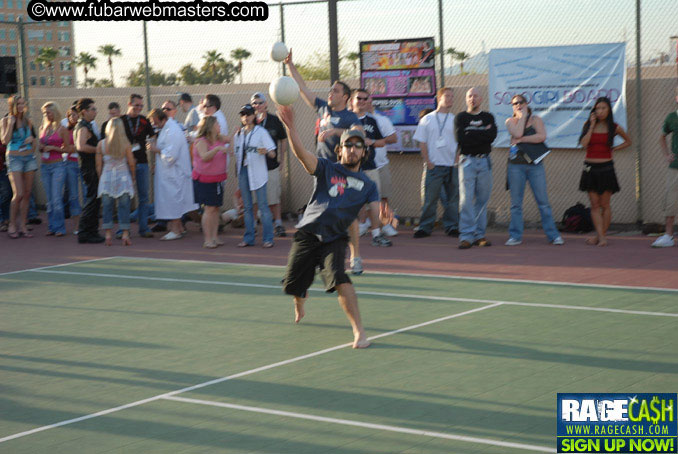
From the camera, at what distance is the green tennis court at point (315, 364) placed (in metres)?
6.12

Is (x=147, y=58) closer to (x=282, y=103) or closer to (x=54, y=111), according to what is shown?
(x=54, y=111)

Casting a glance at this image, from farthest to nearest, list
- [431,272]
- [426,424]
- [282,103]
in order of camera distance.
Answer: [431,272] < [282,103] < [426,424]

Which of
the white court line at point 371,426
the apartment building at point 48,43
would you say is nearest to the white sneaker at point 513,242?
the white court line at point 371,426

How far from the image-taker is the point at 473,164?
45.9ft

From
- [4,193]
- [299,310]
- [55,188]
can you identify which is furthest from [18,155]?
[299,310]

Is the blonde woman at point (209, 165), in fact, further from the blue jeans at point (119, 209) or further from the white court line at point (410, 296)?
the white court line at point (410, 296)

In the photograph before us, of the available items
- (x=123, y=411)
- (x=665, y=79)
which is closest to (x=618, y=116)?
(x=665, y=79)

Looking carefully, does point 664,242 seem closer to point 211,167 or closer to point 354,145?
point 354,145

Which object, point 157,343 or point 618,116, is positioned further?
point 618,116

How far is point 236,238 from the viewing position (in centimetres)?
1598

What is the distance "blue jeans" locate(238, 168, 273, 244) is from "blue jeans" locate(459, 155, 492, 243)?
9.62 feet

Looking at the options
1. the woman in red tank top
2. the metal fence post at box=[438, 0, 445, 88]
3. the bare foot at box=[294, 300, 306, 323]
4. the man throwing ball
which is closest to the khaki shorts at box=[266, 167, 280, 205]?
the metal fence post at box=[438, 0, 445, 88]

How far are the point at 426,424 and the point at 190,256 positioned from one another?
27.8ft

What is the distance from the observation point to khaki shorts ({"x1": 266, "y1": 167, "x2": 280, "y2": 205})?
51.0 ft
